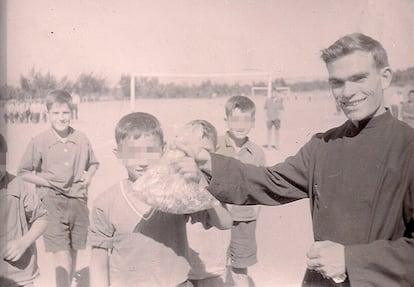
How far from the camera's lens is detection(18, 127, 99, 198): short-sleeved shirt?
1.27m

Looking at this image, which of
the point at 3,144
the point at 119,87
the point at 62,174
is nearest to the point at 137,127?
the point at 119,87

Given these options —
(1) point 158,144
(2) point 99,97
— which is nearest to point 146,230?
(1) point 158,144

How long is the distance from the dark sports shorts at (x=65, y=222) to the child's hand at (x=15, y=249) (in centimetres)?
5

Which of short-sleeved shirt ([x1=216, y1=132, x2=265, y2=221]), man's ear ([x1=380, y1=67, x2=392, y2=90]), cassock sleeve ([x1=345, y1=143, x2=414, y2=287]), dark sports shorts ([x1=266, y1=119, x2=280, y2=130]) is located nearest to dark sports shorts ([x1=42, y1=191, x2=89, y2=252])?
short-sleeved shirt ([x1=216, y1=132, x2=265, y2=221])

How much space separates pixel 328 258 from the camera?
1.25m

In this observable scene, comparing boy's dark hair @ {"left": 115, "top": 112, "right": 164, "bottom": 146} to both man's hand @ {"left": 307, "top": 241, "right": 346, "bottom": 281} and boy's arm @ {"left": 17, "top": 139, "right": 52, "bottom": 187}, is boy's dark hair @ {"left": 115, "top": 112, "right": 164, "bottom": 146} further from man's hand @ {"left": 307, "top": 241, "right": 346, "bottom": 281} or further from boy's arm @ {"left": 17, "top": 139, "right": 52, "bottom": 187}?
man's hand @ {"left": 307, "top": 241, "right": 346, "bottom": 281}

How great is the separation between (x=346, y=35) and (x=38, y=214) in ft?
2.78

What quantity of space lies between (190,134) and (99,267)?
38 cm

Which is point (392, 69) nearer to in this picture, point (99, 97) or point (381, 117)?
point (381, 117)

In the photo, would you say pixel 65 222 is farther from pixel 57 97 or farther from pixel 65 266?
pixel 57 97

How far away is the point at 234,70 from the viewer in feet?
4.24

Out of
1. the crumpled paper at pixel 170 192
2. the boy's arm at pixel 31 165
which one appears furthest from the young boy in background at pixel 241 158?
the boy's arm at pixel 31 165

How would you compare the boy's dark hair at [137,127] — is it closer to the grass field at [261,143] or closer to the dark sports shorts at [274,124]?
the grass field at [261,143]

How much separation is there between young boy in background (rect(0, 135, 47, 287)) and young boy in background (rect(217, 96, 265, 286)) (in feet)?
1.49
